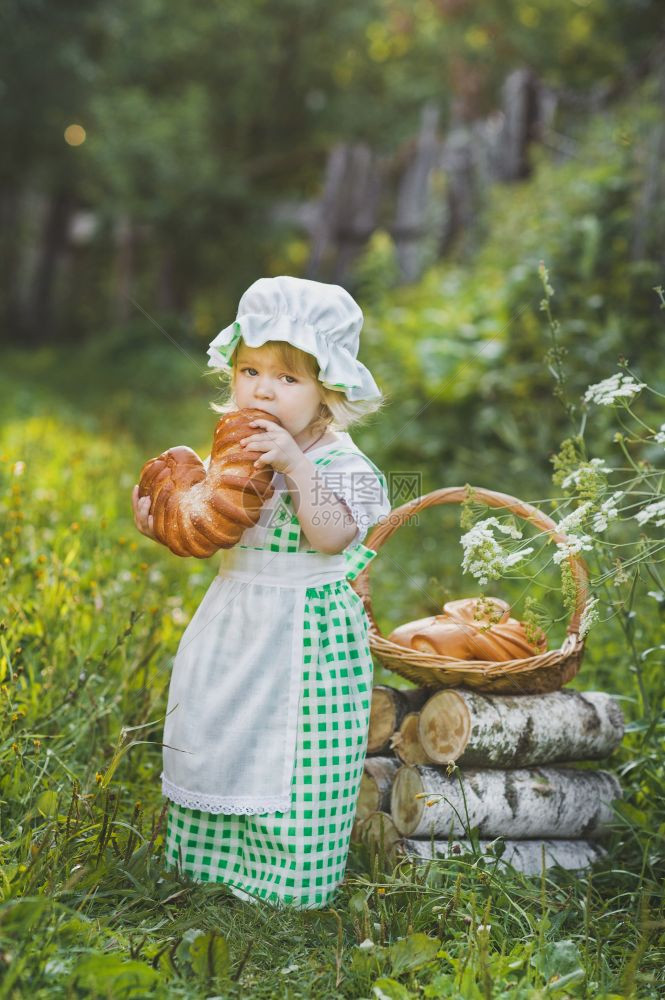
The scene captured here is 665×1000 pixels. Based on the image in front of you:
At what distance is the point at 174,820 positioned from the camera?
8.06 feet

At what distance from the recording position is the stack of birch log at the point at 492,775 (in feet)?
8.36

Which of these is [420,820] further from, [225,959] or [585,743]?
[225,959]

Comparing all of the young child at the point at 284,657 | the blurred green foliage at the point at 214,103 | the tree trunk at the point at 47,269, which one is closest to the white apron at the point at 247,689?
the young child at the point at 284,657

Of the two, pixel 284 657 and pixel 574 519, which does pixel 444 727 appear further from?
pixel 574 519

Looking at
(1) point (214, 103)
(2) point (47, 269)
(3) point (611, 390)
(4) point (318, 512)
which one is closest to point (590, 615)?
(3) point (611, 390)

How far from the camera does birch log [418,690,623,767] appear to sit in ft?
8.39

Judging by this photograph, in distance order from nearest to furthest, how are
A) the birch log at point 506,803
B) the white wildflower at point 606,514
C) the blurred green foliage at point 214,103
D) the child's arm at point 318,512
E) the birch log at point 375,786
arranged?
1. the white wildflower at point 606,514
2. the child's arm at point 318,512
3. the birch log at point 506,803
4. the birch log at point 375,786
5. the blurred green foliage at point 214,103

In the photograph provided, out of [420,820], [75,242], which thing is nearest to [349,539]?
[420,820]

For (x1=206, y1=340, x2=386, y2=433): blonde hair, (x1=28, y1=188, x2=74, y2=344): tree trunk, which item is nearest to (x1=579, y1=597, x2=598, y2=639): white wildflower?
(x1=206, y1=340, x2=386, y2=433): blonde hair

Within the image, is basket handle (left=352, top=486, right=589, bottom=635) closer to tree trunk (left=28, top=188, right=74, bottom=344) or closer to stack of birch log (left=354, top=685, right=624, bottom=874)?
stack of birch log (left=354, top=685, right=624, bottom=874)

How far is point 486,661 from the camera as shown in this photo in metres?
2.65

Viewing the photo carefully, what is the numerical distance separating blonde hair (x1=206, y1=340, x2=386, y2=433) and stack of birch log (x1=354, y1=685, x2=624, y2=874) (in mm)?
783

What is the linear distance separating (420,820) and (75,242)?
17847 mm

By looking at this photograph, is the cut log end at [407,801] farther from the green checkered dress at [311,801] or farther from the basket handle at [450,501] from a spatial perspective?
the basket handle at [450,501]
